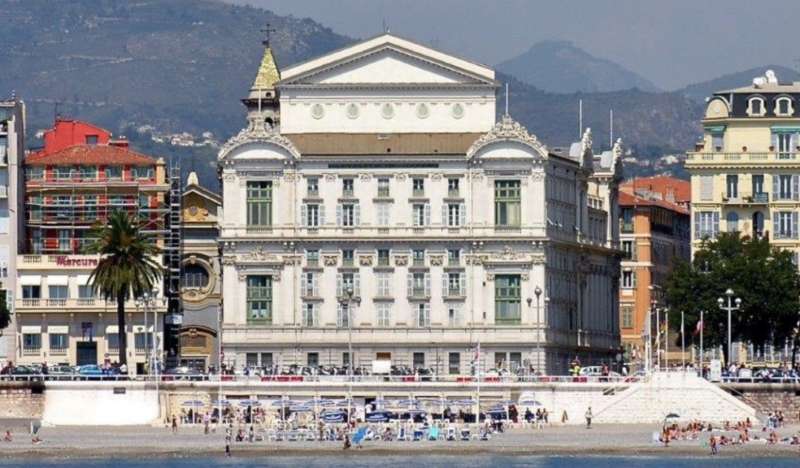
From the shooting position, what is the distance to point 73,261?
7347 inches

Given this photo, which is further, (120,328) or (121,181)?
(121,181)

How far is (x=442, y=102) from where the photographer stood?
181m

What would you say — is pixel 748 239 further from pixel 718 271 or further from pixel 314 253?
pixel 314 253

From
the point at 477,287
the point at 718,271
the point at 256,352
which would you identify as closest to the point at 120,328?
the point at 256,352

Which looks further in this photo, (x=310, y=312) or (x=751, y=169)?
(x=751, y=169)

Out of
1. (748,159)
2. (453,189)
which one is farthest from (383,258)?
(748,159)

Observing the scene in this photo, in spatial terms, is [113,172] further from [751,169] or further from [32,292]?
[751,169]

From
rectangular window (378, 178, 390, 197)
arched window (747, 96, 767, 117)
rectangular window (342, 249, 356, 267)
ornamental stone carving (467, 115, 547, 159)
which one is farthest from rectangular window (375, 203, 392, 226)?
arched window (747, 96, 767, 117)

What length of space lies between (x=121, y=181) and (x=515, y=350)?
27.0 meters

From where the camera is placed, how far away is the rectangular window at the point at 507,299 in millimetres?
177500

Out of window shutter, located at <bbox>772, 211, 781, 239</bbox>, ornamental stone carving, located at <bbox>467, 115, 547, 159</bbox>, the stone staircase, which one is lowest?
the stone staircase

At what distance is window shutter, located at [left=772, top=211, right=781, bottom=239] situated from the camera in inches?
7456

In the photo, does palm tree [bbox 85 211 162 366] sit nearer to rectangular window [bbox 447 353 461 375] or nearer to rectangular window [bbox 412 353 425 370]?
rectangular window [bbox 412 353 425 370]

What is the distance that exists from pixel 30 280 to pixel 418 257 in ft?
75.0
